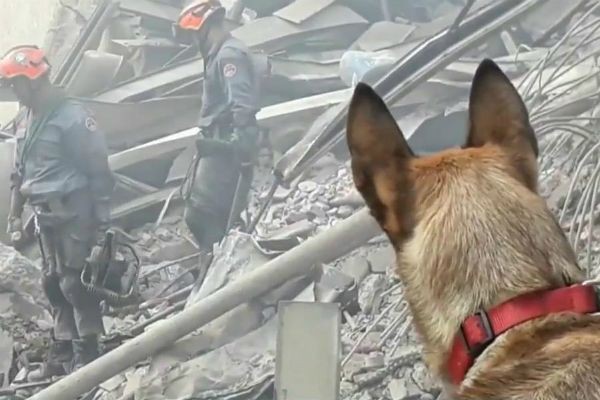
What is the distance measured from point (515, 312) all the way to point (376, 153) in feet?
1.10

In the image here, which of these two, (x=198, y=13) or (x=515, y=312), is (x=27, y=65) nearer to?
(x=198, y=13)

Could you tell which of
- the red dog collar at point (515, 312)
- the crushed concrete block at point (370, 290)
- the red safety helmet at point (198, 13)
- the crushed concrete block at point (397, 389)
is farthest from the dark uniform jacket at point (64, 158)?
the red dog collar at point (515, 312)

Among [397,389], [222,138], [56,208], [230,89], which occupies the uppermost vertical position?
[230,89]

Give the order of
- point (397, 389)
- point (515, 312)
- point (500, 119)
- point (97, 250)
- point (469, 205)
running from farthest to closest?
point (97, 250), point (397, 389), point (500, 119), point (469, 205), point (515, 312)

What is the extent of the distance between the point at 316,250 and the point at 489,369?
106 centimetres

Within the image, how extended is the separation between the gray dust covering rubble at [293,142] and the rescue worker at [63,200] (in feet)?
0.13

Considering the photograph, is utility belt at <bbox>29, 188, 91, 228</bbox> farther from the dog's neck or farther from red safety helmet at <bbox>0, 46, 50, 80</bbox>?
the dog's neck

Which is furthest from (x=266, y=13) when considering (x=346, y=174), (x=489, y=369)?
(x=489, y=369)

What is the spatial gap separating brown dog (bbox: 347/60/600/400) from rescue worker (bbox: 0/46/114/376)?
3.47 feet

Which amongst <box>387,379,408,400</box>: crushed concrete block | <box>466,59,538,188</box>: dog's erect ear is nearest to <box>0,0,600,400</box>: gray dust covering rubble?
<box>387,379,408,400</box>: crushed concrete block

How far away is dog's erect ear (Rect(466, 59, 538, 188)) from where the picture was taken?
1404 millimetres

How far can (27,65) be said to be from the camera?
7.55ft

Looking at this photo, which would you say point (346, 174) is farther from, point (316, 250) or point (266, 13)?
point (266, 13)

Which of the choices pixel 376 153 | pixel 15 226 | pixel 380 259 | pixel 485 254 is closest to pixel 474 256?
pixel 485 254
